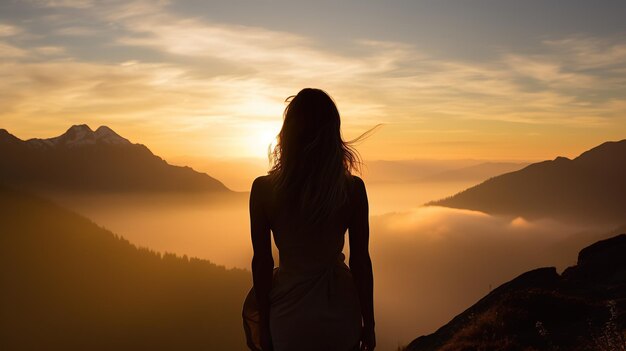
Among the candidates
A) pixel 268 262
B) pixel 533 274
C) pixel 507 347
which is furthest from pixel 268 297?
pixel 533 274

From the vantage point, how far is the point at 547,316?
1409 cm

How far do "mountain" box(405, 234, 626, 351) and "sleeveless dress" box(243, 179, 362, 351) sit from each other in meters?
5.14

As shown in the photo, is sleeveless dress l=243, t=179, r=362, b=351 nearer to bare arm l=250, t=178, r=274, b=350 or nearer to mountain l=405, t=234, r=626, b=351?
bare arm l=250, t=178, r=274, b=350

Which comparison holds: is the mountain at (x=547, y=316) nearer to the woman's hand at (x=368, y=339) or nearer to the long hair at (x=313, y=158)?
the woman's hand at (x=368, y=339)

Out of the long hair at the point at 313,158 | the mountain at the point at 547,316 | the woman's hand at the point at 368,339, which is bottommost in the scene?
the mountain at the point at 547,316

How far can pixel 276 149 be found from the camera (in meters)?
4.34

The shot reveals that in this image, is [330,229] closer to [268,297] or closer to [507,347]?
[268,297]

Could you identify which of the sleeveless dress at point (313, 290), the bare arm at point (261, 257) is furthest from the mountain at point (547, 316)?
the bare arm at point (261, 257)

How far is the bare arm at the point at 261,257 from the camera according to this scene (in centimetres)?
420

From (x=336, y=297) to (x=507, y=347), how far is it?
8974mm

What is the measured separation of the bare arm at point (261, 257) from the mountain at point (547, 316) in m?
5.52

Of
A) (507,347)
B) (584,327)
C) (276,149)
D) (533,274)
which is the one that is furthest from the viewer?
(533,274)

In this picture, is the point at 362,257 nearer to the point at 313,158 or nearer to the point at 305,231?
the point at 305,231

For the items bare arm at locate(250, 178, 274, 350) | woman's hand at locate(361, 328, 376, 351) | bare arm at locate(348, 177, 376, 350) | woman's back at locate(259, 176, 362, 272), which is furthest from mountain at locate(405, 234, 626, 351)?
bare arm at locate(250, 178, 274, 350)
